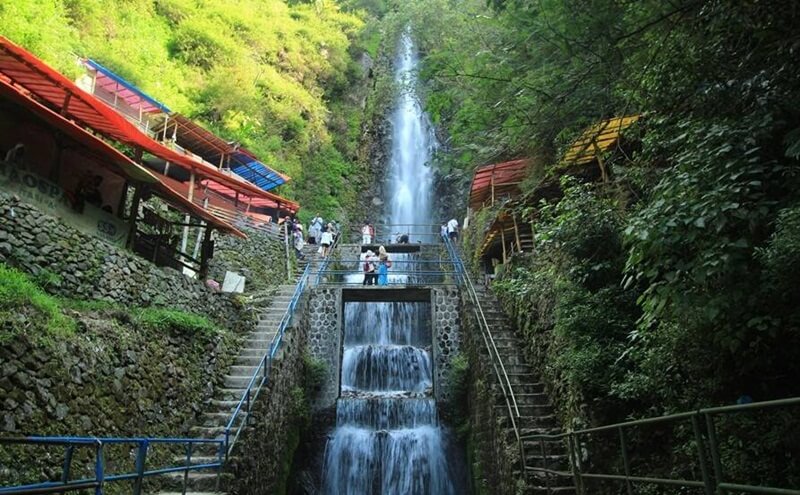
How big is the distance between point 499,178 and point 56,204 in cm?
1258

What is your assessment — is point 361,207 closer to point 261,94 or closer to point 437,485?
point 261,94

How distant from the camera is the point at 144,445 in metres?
4.50

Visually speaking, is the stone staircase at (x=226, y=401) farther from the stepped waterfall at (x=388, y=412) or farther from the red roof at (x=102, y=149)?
the stepped waterfall at (x=388, y=412)

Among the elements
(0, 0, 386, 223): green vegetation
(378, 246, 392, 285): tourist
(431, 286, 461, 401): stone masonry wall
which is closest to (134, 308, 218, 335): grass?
(431, 286, 461, 401): stone masonry wall

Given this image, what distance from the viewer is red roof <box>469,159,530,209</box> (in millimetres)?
16312

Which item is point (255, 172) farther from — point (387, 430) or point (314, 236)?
point (387, 430)

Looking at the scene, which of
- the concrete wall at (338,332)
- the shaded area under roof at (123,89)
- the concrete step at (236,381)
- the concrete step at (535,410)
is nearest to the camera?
the concrete step at (535,410)

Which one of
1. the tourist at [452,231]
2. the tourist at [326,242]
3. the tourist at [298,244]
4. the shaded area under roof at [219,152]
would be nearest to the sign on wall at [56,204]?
the tourist at [326,242]

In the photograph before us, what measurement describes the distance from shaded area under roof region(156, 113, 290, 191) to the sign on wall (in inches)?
404

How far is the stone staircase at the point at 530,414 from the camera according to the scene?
6992 mm

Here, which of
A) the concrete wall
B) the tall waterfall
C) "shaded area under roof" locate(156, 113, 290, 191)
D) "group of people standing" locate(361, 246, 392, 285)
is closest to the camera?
the concrete wall

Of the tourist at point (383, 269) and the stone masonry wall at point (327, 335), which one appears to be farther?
the tourist at point (383, 269)

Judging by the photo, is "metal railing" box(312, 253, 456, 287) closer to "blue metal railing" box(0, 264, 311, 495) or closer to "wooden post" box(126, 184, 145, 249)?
"blue metal railing" box(0, 264, 311, 495)

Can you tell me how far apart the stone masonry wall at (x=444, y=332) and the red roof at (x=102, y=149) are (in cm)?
593
